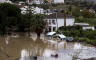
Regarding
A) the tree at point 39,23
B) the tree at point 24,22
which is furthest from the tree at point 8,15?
the tree at point 39,23

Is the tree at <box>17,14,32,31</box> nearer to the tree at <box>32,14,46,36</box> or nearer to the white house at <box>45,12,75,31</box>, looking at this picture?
the tree at <box>32,14,46,36</box>

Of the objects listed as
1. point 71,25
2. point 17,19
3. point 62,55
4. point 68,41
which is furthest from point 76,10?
point 62,55

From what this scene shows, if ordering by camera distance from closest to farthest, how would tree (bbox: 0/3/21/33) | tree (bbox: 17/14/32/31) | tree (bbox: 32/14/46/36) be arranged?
tree (bbox: 32/14/46/36) < tree (bbox: 0/3/21/33) < tree (bbox: 17/14/32/31)

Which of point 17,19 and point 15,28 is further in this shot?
point 15,28

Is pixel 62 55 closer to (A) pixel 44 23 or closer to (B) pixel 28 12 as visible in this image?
(A) pixel 44 23

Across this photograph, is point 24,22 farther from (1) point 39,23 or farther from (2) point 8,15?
(1) point 39,23

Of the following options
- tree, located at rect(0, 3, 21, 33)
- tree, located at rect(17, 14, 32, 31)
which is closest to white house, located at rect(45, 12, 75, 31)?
tree, located at rect(17, 14, 32, 31)

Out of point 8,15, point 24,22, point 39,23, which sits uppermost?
point 8,15

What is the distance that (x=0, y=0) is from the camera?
6906 cm

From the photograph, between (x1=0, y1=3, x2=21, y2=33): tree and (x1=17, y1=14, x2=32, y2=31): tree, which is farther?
(x1=17, y1=14, x2=32, y2=31): tree

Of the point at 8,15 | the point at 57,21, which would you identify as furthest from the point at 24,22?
the point at 57,21

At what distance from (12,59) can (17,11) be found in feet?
60.9

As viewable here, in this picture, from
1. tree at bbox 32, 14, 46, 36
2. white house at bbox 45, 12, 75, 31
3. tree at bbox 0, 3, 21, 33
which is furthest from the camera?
white house at bbox 45, 12, 75, 31

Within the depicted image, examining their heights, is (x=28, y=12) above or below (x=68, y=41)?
above
